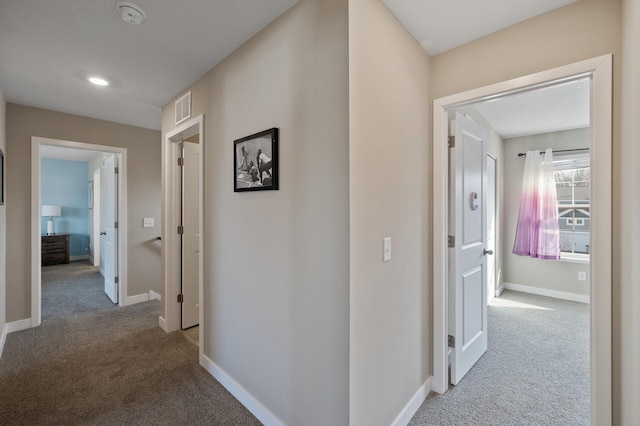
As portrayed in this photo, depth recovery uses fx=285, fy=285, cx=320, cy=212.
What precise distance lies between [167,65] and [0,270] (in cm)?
255

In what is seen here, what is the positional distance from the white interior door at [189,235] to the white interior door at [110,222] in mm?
1500

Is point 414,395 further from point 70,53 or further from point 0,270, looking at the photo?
point 0,270

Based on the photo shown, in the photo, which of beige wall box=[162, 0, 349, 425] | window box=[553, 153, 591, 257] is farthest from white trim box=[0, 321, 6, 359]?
window box=[553, 153, 591, 257]

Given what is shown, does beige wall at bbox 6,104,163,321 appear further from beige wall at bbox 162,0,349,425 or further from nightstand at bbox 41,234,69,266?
Result: nightstand at bbox 41,234,69,266

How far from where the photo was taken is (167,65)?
7.41ft

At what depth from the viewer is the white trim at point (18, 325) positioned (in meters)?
3.04

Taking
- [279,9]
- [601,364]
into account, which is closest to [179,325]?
[279,9]

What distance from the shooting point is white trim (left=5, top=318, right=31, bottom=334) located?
304 centimetres

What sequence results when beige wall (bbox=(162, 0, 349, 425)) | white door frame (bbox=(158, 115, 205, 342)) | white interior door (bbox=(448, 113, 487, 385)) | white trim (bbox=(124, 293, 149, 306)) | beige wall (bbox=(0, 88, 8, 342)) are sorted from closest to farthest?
beige wall (bbox=(162, 0, 349, 425)) < white interior door (bbox=(448, 113, 487, 385)) < beige wall (bbox=(0, 88, 8, 342)) < white door frame (bbox=(158, 115, 205, 342)) < white trim (bbox=(124, 293, 149, 306))

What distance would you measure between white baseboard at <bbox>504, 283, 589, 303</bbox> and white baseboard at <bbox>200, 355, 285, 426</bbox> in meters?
4.37

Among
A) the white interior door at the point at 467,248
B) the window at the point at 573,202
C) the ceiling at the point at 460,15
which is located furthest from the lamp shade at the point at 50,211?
the window at the point at 573,202

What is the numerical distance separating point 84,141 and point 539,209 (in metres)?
6.14

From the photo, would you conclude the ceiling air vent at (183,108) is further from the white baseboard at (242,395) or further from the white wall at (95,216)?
the white wall at (95,216)

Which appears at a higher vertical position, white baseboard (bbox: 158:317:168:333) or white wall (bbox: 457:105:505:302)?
white wall (bbox: 457:105:505:302)
